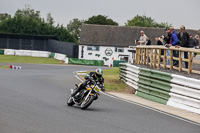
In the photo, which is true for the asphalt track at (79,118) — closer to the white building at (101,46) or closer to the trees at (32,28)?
the white building at (101,46)

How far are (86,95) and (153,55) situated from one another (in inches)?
367

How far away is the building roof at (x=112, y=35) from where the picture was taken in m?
84.3

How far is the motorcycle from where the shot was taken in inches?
514

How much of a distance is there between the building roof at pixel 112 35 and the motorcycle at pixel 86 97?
6975 centimetres

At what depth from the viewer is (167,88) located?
1655 centimetres

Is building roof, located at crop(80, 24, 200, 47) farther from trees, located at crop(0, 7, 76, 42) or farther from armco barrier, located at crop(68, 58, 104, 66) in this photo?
armco barrier, located at crop(68, 58, 104, 66)

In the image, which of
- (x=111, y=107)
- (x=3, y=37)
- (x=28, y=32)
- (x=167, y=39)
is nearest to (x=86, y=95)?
(x=111, y=107)

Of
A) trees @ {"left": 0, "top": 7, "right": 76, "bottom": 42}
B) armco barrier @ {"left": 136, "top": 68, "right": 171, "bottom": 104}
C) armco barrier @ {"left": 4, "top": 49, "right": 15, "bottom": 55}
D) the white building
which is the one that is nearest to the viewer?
armco barrier @ {"left": 136, "top": 68, "right": 171, "bottom": 104}

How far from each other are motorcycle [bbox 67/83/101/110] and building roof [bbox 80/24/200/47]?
6975 centimetres

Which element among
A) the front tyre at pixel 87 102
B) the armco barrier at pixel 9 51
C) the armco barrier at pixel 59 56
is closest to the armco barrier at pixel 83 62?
the armco barrier at pixel 59 56

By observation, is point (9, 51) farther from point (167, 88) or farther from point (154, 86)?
point (167, 88)

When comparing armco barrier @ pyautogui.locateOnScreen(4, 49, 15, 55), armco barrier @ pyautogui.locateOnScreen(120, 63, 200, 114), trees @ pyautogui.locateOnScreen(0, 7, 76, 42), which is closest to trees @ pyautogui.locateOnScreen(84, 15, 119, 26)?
trees @ pyautogui.locateOnScreen(0, 7, 76, 42)

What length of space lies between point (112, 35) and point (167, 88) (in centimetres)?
6961

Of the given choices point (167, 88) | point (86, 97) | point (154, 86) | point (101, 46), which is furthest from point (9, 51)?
point (86, 97)
